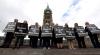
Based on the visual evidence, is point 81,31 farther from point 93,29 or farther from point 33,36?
point 33,36

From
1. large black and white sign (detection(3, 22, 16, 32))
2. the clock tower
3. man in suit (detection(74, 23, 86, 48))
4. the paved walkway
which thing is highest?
the clock tower

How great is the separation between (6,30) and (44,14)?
158 feet

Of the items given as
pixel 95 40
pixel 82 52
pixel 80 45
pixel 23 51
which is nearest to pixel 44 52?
pixel 23 51

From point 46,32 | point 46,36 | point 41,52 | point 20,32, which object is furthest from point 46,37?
point 41,52

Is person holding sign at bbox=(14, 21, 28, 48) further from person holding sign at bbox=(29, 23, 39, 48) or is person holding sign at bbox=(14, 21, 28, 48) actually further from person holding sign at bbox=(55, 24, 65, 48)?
person holding sign at bbox=(55, 24, 65, 48)

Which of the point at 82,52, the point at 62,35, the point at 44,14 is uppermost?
the point at 44,14

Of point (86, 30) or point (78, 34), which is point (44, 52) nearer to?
point (78, 34)

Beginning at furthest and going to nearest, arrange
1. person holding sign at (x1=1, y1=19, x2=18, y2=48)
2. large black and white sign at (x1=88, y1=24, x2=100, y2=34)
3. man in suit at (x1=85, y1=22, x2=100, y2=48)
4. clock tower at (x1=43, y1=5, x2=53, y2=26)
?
clock tower at (x1=43, y1=5, x2=53, y2=26), large black and white sign at (x1=88, y1=24, x2=100, y2=34), man in suit at (x1=85, y1=22, x2=100, y2=48), person holding sign at (x1=1, y1=19, x2=18, y2=48)

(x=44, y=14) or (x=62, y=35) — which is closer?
(x=62, y=35)

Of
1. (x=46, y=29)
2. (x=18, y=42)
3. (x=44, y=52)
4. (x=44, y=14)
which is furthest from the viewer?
(x=44, y=14)

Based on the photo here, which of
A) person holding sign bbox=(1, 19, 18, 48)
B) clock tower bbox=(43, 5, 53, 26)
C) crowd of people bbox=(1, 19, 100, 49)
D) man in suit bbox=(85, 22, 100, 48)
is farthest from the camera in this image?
clock tower bbox=(43, 5, 53, 26)

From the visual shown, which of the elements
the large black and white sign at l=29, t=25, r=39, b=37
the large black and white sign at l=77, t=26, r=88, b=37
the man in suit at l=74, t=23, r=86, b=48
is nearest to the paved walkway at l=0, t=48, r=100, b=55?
the man in suit at l=74, t=23, r=86, b=48

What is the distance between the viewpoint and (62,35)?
14.2 m

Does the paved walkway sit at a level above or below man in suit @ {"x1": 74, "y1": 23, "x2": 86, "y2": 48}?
below
